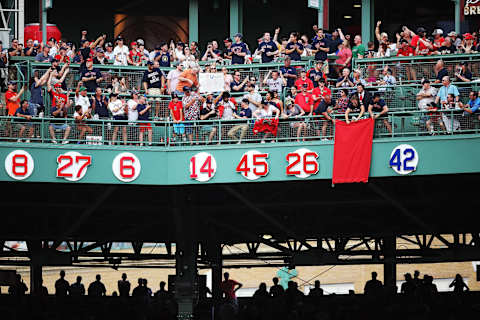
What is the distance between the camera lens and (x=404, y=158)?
75.7 ft

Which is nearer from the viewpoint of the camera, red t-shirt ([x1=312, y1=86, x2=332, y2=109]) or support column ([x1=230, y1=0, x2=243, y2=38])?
red t-shirt ([x1=312, y1=86, x2=332, y2=109])

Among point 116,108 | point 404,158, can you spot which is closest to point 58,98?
point 116,108

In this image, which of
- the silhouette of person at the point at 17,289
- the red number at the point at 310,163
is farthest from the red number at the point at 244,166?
the silhouette of person at the point at 17,289

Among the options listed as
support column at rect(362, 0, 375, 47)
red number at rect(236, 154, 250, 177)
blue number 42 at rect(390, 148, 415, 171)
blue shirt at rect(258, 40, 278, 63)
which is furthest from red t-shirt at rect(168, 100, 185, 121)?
support column at rect(362, 0, 375, 47)

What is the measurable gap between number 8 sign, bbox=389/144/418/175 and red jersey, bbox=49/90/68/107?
9.08 m

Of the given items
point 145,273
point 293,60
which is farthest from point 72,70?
point 145,273

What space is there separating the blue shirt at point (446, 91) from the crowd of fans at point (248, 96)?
3 centimetres

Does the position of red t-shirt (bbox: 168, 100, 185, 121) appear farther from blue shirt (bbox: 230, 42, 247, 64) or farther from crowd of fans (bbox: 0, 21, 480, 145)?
blue shirt (bbox: 230, 42, 247, 64)

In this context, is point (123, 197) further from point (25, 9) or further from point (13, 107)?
point (25, 9)

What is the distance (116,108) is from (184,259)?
5028mm

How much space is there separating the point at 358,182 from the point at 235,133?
351 cm

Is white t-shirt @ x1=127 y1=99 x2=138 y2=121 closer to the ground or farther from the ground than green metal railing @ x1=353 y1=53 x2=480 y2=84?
closer to the ground

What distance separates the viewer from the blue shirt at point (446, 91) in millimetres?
23422

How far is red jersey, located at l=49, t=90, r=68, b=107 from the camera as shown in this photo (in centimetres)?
2475
